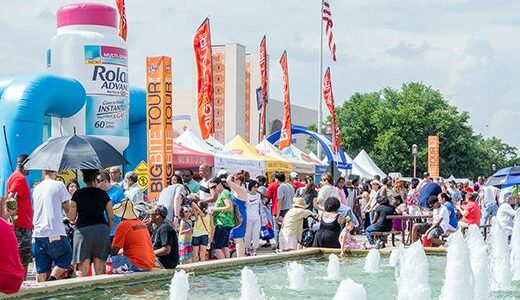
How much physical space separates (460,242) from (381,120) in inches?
2313

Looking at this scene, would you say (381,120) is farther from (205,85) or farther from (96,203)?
(96,203)

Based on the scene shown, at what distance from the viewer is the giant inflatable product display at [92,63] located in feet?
56.9

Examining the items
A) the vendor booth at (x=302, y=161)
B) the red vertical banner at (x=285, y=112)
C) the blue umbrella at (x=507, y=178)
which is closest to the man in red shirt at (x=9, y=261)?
the blue umbrella at (x=507, y=178)

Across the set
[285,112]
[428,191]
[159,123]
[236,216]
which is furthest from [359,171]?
[236,216]

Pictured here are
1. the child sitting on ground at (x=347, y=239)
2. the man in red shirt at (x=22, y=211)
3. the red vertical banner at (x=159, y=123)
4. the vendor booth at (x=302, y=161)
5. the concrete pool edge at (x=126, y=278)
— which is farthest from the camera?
the vendor booth at (x=302, y=161)

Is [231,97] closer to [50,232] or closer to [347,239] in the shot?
[347,239]

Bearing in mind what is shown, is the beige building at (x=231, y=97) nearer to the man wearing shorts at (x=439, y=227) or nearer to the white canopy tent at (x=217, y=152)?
the white canopy tent at (x=217, y=152)

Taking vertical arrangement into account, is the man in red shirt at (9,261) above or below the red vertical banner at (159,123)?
below

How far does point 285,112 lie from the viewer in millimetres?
28297

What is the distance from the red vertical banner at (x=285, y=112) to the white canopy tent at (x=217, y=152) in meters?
5.16

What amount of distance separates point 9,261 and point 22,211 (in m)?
3.36

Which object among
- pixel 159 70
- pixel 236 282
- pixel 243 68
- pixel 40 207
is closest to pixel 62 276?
pixel 40 207

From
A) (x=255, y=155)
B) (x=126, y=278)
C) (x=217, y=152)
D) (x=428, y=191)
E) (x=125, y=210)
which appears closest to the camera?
(x=126, y=278)

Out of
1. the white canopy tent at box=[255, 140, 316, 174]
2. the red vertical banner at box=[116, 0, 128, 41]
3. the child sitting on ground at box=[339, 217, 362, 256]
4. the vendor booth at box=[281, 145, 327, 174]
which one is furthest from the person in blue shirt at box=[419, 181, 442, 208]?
the vendor booth at box=[281, 145, 327, 174]
